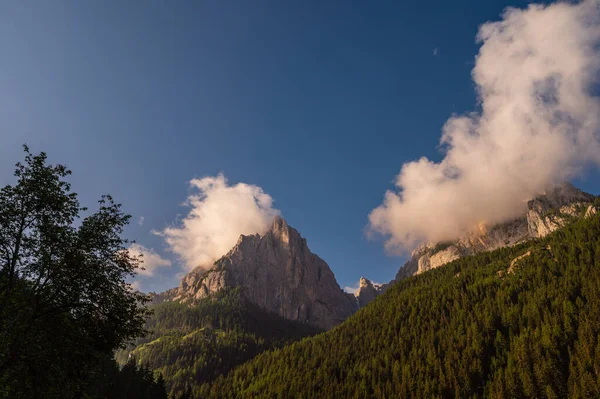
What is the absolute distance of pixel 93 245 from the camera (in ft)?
61.2

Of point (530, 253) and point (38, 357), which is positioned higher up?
point (530, 253)

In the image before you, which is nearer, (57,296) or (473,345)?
(57,296)

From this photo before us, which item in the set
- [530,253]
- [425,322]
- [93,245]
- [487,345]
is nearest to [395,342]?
[425,322]

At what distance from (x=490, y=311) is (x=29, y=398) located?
619 feet

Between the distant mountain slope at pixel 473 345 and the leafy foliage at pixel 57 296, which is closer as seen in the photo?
the leafy foliage at pixel 57 296

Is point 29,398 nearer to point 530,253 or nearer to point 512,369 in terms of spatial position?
point 512,369

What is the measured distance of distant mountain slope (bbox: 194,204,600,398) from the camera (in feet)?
381

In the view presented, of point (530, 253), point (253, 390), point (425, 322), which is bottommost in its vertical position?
point (253, 390)

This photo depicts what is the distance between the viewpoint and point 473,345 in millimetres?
140375

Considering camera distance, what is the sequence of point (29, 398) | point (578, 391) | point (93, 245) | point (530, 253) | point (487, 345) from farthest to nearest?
point (530, 253) < point (487, 345) < point (578, 391) < point (93, 245) < point (29, 398)

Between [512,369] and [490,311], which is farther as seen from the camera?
[490,311]

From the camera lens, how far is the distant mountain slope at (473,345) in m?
116

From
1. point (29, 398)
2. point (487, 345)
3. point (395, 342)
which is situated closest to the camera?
point (29, 398)

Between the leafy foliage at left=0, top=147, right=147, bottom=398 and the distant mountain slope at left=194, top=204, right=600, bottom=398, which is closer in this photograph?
the leafy foliage at left=0, top=147, right=147, bottom=398
